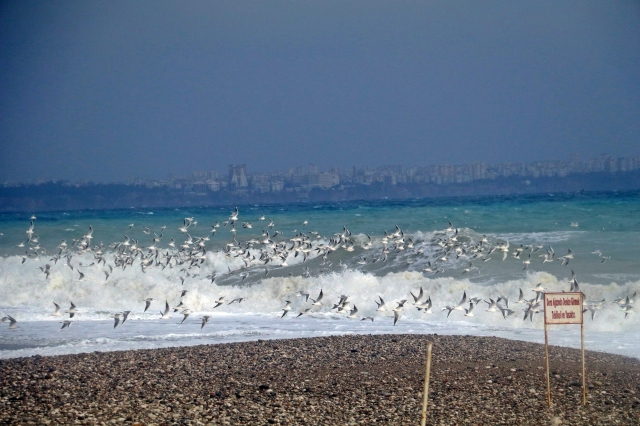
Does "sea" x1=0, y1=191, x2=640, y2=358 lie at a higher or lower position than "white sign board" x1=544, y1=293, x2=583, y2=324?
lower

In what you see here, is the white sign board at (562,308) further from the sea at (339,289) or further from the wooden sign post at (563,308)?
the sea at (339,289)

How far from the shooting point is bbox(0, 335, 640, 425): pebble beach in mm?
9617

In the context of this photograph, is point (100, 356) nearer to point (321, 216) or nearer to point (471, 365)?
point (471, 365)

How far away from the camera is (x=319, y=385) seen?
11539mm

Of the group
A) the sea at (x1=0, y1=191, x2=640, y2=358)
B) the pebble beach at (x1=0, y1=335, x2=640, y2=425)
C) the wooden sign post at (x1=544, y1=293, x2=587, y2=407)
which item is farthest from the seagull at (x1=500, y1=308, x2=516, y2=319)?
the wooden sign post at (x1=544, y1=293, x2=587, y2=407)

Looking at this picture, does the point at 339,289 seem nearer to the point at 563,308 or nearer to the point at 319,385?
the point at 319,385

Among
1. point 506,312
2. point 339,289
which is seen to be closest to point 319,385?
point 506,312

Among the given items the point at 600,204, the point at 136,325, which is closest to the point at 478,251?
the point at 136,325

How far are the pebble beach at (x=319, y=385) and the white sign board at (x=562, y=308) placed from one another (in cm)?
132

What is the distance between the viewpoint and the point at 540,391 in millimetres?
10922

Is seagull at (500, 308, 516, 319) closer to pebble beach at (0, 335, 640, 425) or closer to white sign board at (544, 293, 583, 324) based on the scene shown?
pebble beach at (0, 335, 640, 425)

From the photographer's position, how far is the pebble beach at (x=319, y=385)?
31.6 ft

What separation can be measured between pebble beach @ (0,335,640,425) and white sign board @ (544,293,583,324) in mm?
1322

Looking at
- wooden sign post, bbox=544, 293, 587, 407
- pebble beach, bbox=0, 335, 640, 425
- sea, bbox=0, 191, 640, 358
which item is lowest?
sea, bbox=0, 191, 640, 358
